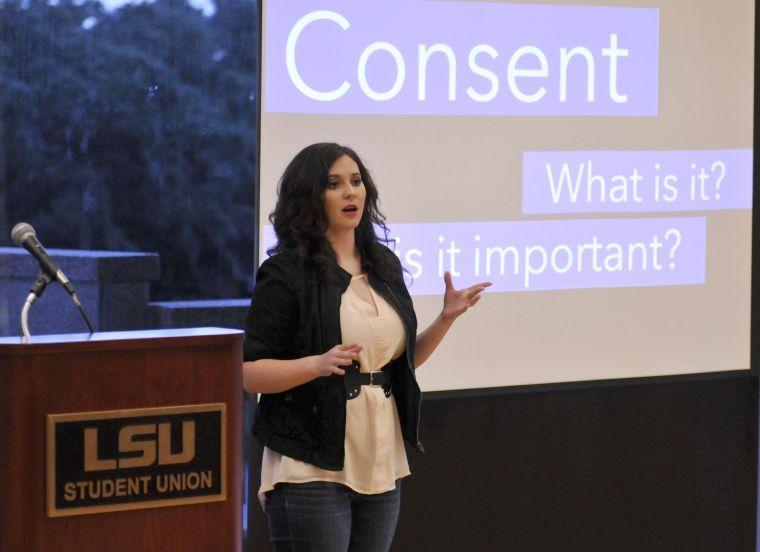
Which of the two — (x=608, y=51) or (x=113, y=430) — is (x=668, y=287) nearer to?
(x=608, y=51)

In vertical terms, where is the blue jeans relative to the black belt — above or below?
below

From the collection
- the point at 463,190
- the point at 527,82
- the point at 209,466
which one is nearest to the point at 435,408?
the point at 463,190

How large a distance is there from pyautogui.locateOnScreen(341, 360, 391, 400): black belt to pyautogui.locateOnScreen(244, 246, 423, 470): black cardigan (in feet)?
0.08

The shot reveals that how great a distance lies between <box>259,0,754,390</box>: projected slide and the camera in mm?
3738

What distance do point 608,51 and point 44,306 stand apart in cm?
212

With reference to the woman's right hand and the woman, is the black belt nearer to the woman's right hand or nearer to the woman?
the woman

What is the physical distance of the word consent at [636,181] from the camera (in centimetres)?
406

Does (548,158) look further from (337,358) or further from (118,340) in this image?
(118,340)

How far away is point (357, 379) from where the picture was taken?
101 inches

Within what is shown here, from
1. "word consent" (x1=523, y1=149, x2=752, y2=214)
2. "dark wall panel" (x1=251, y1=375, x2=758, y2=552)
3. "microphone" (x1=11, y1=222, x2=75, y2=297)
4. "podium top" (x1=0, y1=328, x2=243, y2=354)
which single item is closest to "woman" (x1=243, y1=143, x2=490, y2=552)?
"podium top" (x1=0, y1=328, x2=243, y2=354)

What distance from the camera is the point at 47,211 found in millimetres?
3469

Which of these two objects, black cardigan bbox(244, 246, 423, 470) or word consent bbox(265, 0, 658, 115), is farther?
word consent bbox(265, 0, 658, 115)

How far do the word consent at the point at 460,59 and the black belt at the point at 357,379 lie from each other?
129 centimetres

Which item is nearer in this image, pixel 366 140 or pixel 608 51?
pixel 366 140
